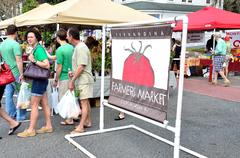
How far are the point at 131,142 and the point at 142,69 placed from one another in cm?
141

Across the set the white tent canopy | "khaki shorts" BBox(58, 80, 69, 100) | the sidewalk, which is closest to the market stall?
the sidewalk

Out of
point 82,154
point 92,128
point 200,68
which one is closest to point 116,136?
point 92,128

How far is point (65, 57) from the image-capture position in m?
5.52

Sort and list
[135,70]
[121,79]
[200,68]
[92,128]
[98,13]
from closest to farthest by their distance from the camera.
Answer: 1. [135,70]
2. [121,79]
3. [92,128]
4. [98,13]
5. [200,68]

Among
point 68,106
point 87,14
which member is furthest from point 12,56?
point 87,14

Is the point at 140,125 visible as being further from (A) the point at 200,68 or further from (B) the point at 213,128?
(A) the point at 200,68

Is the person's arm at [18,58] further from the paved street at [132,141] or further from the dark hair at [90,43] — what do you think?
the dark hair at [90,43]

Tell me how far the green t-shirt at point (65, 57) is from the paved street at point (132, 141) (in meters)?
1.00

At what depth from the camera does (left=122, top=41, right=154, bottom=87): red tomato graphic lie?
4.11m

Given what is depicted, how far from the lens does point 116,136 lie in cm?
532

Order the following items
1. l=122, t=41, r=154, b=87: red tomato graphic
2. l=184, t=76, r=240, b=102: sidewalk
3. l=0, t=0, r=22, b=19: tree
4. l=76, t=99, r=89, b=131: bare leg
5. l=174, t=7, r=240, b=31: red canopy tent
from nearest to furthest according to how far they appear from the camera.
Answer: l=122, t=41, r=154, b=87: red tomato graphic < l=76, t=99, r=89, b=131: bare leg < l=184, t=76, r=240, b=102: sidewalk < l=174, t=7, r=240, b=31: red canopy tent < l=0, t=0, r=22, b=19: tree

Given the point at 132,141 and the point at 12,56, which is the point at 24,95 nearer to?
the point at 12,56

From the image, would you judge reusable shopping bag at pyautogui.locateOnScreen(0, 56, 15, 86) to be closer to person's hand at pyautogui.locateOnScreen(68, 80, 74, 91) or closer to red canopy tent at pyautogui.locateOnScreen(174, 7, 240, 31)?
person's hand at pyautogui.locateOnScreen(68, 80, 74, 91)

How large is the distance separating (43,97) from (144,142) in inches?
→ 72.6
